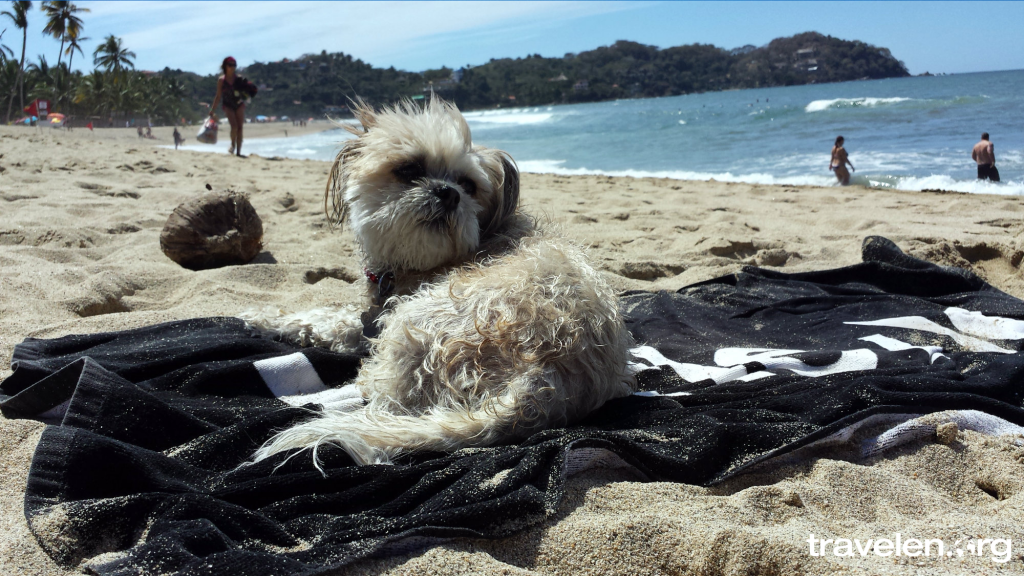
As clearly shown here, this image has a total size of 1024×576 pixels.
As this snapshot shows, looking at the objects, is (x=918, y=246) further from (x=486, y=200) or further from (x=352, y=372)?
(x=352, y=372)

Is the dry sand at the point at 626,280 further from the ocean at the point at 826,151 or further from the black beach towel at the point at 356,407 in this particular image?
the ocean at the point at 826,151

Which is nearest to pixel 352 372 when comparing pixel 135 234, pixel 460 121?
pixel 460 121

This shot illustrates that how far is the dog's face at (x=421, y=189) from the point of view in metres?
3.05

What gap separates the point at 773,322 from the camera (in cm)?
389

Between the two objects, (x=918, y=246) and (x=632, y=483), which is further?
(x=918, y=246)

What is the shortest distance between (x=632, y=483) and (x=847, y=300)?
2.74 metres

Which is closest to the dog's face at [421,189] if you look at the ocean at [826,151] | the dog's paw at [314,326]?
the dog's paw at [314,326]

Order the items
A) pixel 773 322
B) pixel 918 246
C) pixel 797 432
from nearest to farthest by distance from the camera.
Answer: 1. pixel 797 432
2. pixel 773 322
3. pixel 918 246

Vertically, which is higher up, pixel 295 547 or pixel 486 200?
pixel 486 200

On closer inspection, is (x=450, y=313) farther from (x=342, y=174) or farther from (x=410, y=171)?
(x=342, y=174)

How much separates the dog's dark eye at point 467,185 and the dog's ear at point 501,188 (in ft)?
0.36

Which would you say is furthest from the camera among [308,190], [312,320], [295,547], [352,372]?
[308,190]
